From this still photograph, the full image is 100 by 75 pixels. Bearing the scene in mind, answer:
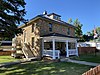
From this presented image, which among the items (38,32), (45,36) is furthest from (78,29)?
(45,36)

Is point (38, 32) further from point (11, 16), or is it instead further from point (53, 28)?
point (11, 16)

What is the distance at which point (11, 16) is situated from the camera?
2006 centimetres

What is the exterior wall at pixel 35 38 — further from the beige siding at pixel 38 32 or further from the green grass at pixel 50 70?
the green grass at pixel 50 70

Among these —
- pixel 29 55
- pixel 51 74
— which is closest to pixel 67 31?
pixel 29 55

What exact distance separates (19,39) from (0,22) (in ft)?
33.8

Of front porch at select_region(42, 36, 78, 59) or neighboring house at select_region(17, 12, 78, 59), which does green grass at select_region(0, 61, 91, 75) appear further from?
neighboring house at select_region(17, 12, 78, 59)

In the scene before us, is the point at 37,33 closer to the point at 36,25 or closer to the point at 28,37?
the point at 36,25

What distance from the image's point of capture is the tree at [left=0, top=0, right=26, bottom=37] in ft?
63.8

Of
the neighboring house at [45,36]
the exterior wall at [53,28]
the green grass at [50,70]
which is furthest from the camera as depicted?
the exterior wall at [53,28]

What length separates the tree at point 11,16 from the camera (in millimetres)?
19453

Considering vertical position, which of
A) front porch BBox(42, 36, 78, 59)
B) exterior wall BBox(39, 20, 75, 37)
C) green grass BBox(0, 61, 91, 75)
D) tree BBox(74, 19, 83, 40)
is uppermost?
tree BBox(74, 19, 83, 40)

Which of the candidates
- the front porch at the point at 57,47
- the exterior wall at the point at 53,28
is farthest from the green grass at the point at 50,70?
the exterior wall at the point at 53,28

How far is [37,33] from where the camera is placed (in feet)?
75.5

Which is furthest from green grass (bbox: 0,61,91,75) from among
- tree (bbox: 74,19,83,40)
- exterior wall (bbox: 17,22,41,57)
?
tree (bbox: 74,19,83,40)
